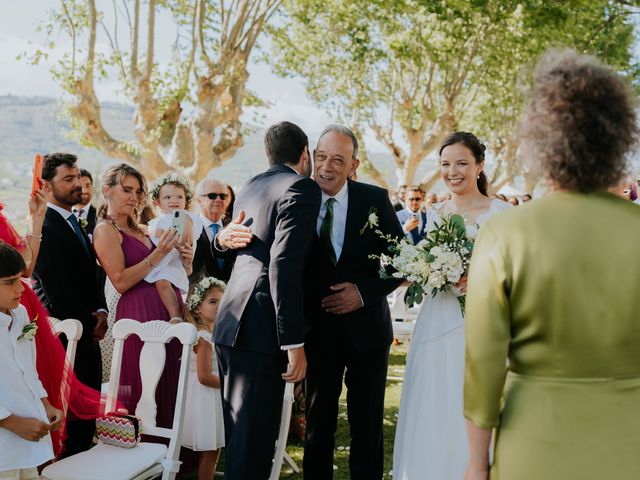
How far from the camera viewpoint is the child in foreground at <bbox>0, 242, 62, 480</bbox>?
3.08 metres

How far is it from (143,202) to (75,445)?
1.76m

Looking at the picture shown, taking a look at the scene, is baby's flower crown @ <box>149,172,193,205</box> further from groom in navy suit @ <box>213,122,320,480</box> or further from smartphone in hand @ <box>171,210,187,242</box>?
groom in navy suit @ <box>213,122,320,480</box>

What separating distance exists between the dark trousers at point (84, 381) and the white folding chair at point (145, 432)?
0.51 metres

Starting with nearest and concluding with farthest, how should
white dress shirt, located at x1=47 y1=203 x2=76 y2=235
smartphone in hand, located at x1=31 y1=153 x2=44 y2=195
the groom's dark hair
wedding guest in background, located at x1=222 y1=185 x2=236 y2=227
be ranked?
1. the groom's dark hair
2. smartphone in hand, located at x1=31 y1=153 x2=44 y2=195
3. white dress shirt, located at x1=47 y1=203 x2=76 y2=235
4. wedding guest in background, located at x1=222 y1=185 x2=236 y2=227

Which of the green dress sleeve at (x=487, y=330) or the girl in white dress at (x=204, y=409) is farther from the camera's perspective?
the girl in white dress at (x=204, y=409)

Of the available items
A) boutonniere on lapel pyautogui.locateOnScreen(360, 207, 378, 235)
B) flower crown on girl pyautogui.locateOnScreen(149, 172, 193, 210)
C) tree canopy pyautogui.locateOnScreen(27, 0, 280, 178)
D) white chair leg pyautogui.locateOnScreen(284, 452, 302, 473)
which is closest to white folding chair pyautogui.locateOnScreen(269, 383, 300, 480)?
white chair leg pyautogui.locateOnScreen(284, 452, 302, 473)

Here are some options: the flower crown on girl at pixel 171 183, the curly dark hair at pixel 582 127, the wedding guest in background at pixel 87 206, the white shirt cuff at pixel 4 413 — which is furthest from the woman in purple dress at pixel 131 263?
the curly dark hair at pixel 582 127

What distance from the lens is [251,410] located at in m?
3.56

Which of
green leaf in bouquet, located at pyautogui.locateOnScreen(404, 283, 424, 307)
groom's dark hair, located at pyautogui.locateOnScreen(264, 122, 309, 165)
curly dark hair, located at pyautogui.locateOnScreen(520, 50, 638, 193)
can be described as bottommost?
green leaf in bouquet, located at pyautogui.locateOnScreen(404, 283, 424, 307)

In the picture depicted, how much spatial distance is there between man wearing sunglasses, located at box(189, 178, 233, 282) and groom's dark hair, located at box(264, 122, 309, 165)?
7.06 feet

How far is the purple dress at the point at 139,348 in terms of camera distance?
4688 mm

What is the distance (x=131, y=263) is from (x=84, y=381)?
868 millimetres

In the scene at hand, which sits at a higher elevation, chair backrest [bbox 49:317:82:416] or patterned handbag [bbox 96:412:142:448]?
chair backrest [bbox 49:317:82:416]

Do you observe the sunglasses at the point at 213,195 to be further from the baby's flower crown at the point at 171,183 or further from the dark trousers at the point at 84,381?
the dark trousers at the point at 84,381
